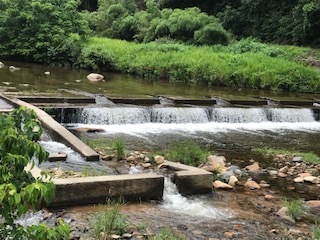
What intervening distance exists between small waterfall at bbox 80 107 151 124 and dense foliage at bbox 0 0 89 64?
13515 mm

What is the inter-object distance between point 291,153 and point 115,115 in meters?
4.91

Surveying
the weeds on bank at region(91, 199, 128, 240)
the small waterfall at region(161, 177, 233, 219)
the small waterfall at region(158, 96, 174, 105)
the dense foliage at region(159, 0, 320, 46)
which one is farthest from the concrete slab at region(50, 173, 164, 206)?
the dense foliage at region(159, 0, 320, 46)

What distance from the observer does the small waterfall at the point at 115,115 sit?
12273 mm

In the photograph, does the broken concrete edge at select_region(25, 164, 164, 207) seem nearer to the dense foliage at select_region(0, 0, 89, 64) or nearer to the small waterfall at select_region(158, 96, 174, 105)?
the small waterfall at select_region(158, 96, 174, 105)

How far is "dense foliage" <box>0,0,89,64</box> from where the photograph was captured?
25.2 m

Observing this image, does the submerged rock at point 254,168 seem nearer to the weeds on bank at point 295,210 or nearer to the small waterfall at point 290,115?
the weeds on bank at point 295,210

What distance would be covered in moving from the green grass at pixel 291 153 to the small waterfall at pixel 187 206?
146 inches

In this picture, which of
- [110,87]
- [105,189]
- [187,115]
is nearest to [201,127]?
[187,115]

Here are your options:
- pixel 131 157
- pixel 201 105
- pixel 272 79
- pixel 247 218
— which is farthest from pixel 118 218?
pixel 272 79

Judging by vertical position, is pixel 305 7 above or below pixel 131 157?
above

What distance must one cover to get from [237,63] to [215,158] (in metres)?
13.3

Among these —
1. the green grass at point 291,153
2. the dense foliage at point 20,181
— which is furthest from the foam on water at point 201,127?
the dense foliage at point 20,181

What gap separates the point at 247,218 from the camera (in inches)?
241

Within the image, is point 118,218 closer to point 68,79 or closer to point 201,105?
point 201,105
